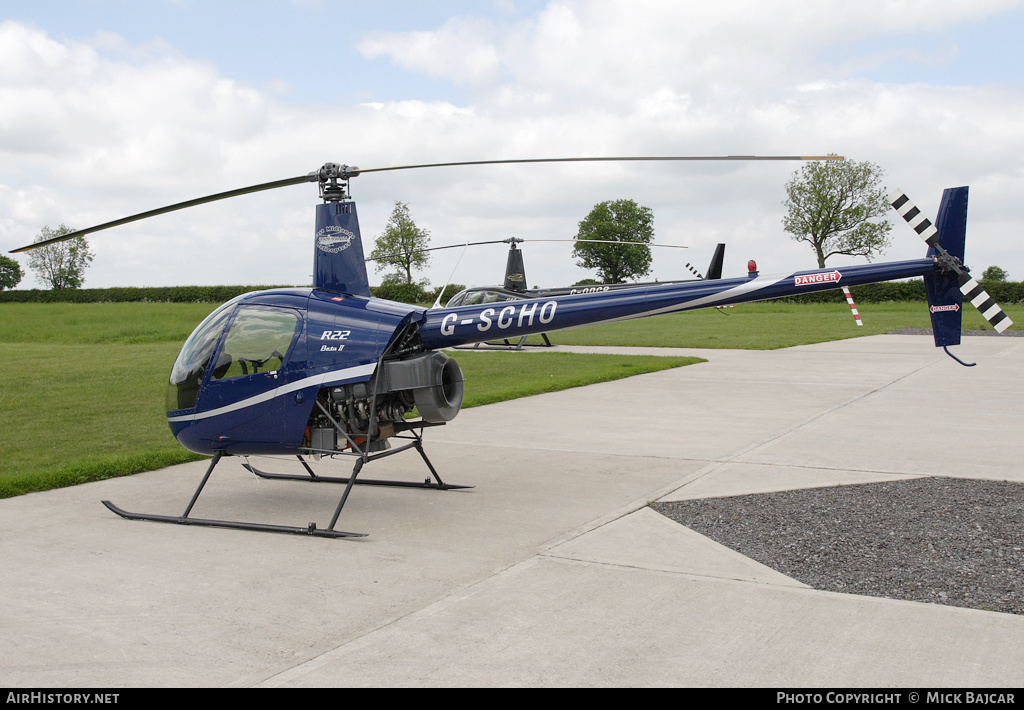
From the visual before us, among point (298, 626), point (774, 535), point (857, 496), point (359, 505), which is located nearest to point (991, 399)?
point (857, 496)

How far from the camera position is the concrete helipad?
3590mm

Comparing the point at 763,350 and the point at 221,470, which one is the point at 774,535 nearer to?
the point at 221,470

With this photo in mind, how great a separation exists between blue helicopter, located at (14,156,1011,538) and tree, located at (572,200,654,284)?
245 ft

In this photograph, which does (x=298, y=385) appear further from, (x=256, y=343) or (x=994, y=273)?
(x=994, y=273)

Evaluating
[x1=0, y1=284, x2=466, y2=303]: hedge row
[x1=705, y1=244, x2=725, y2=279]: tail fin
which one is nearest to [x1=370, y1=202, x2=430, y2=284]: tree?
[x1=0, y1=284, x2=466, y2=303]: hedge row

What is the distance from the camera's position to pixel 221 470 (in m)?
8.18

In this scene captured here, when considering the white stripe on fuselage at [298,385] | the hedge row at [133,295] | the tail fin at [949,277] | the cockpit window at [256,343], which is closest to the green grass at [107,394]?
the white stripe on fuselage at [298,385]

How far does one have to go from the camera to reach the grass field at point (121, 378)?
327 inches

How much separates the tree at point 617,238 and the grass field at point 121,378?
48.2 metres

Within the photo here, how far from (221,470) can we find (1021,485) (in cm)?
714

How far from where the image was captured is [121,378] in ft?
51.2

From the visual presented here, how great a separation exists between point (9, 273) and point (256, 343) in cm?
11395

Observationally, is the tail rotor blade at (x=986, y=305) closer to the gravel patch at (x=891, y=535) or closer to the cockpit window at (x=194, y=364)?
the gravel patch at (x=891, y=535)

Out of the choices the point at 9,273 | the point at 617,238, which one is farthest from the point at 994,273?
the point at 9,273
